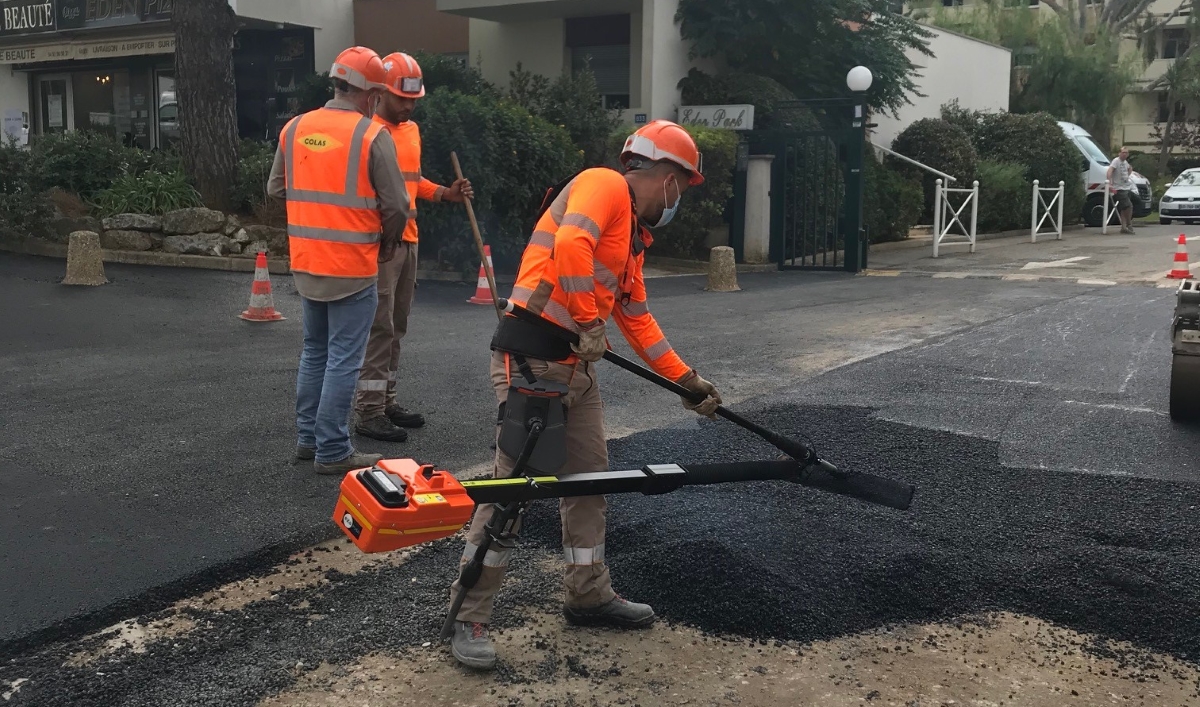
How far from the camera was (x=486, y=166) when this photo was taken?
1259 centimetres

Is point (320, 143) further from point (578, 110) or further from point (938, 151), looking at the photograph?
point (938, 151)

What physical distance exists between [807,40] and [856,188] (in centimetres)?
382

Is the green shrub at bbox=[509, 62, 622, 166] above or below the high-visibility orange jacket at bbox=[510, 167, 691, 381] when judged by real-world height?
above

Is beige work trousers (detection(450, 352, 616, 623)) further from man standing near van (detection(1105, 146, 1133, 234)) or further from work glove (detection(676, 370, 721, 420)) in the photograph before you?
man standing near van (detection(1105, 146, 1133, 234))

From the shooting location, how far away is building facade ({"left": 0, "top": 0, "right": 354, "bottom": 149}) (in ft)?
66.8

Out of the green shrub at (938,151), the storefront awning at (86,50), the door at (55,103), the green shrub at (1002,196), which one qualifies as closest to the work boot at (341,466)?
the storefront awning at (86,50)

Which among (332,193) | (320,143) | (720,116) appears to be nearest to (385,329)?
(332,193)

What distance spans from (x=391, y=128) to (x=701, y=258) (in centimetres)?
1100

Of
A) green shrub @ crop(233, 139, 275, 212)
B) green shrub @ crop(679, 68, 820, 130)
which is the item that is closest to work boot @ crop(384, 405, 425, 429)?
green shrub @ crop(233, 139, 275, 212)

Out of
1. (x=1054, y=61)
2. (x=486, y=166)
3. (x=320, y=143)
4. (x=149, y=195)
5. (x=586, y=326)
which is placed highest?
(x=1054, y=61)

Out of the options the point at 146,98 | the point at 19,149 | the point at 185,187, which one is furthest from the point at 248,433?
the point at 146,98

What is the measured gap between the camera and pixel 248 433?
6230 mm

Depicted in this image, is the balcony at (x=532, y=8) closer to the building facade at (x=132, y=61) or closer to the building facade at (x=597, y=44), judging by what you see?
the building facade at (x=597, y=44)

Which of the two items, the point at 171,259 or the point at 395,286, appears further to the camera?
the point at 171,259
